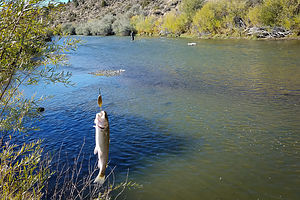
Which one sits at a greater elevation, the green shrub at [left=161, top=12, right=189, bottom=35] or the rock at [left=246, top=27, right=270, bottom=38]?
the green shrub at [left=161, top=12, right=189, bottom=35]

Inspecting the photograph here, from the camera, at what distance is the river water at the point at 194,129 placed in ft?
25.4

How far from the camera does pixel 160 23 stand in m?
75.9

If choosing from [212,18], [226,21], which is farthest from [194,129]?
[212,18]

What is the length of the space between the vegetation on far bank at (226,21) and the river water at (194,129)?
598 inches

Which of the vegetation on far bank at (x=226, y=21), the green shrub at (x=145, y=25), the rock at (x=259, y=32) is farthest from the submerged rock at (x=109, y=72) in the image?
the green shrub at (x=145, y=25)

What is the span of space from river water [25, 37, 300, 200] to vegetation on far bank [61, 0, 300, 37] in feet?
49.8

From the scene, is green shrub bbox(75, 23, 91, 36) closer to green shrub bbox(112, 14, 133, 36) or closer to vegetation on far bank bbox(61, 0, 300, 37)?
green shrub bbox(112, 14, 133, 36)

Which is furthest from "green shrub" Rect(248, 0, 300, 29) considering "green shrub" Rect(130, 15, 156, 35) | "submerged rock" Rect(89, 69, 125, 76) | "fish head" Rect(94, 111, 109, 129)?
"fish head" Rect(94, 111, 109, 129)

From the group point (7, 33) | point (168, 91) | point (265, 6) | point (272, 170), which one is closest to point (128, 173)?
point (272, 170)

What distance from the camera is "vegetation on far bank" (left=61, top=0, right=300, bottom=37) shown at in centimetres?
4203

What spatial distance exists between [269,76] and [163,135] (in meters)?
11.9

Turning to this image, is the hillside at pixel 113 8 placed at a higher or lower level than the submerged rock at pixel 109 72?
higher

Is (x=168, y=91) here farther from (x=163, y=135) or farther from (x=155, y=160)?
(x=155, y=160)

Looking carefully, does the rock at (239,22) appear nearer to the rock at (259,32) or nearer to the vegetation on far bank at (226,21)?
the vegetation on far bank at (226,21)
